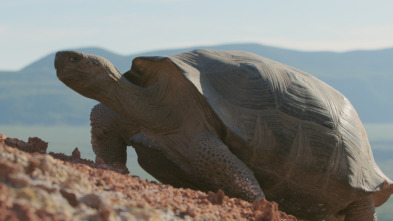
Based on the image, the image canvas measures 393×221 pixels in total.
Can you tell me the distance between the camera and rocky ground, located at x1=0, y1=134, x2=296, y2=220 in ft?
9.98

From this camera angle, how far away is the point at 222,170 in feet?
16.9

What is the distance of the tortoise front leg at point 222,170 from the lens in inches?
202

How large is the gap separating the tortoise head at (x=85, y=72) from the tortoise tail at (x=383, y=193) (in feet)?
10.5

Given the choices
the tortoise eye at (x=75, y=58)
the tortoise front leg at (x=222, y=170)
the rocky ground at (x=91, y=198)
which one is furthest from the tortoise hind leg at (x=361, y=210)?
the tortoise eye at (x=75, y=58)

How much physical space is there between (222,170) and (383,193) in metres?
2.44


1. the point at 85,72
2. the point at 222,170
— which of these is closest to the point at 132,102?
the point at 85,72

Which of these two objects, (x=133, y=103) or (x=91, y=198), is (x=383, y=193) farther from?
(x=91, y=198)

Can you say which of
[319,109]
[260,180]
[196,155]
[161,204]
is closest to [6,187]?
[161,204]

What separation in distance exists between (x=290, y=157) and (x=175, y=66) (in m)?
1.40

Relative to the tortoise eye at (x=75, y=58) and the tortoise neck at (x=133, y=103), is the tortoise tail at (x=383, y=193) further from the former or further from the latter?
the tortoise eye at (x=75, y=58)

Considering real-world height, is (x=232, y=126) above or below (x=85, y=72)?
below

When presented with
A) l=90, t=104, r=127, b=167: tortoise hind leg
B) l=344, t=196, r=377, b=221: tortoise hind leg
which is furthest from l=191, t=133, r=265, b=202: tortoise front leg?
l=344, t=196, r=377, b=221: tortoise hind leg

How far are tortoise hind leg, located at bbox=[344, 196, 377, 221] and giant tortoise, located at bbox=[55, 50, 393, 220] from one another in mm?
207

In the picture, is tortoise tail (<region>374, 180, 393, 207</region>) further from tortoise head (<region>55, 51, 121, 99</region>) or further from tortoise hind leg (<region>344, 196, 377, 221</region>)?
tortoise head (<region>55, 51, 121, 99</region>)
